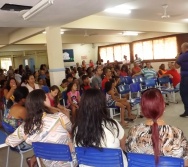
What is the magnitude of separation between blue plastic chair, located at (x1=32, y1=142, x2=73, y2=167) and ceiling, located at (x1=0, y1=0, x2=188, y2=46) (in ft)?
7.90

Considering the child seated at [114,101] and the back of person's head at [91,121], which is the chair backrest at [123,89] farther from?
the back of person's head at [91,121]

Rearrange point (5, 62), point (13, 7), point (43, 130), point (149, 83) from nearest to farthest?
point (43, 130) < point (13, 7) < point (149, 83) < point (5, 62)

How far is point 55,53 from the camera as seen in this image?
5.93m

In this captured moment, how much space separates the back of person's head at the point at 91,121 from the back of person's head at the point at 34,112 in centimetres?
41

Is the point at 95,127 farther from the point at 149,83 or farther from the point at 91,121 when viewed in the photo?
the point at 149,83

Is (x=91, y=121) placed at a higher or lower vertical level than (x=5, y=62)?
lower

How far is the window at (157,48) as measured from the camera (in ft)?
36.6

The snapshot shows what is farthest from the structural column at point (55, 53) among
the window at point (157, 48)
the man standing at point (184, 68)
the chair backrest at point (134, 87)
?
the window at point (157, 48)

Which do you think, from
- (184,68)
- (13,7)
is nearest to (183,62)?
(184,68)

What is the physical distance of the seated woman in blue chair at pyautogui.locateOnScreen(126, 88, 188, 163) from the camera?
1.51 meters

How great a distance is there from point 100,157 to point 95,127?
0.22 m

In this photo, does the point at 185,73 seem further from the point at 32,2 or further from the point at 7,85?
the point at 7,85

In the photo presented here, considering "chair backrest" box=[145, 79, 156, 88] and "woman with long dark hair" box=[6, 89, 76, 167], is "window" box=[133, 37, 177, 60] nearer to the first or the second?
"chair backrest" box=[145, 79, 156, 88]

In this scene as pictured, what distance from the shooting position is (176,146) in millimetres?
1508
